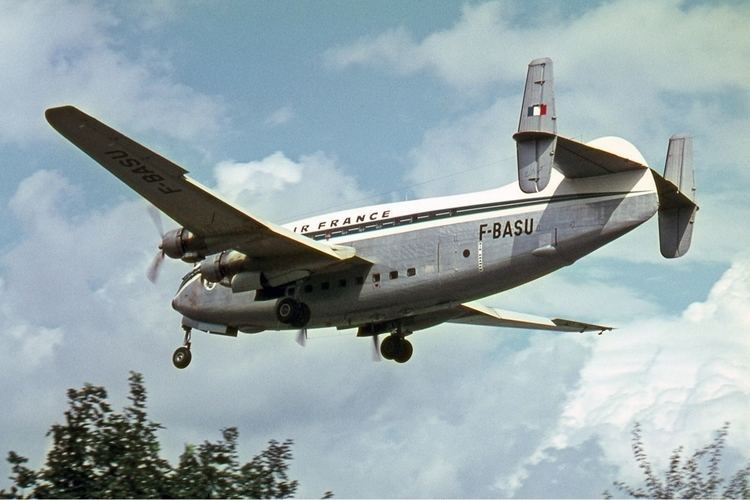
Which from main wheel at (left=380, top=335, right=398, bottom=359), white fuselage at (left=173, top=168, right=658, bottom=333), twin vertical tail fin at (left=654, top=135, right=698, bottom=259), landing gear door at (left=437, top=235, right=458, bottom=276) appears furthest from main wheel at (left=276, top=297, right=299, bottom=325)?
twin vertical tail fin at (left=654, top=135, right=698, bottom=259)

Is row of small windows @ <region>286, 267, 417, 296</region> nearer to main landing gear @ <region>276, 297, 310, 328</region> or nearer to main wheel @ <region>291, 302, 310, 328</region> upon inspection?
main landing gear @ <region>276, 297, 310, 328</region>

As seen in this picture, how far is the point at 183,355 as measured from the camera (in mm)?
42125

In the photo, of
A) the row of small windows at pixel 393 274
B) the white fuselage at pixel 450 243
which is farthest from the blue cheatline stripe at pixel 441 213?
the row of small windows at pixel 393 274

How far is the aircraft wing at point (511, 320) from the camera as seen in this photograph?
44.7 metres

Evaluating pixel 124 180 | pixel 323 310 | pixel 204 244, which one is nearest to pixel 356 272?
pixel 323 310

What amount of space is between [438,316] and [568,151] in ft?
32.7

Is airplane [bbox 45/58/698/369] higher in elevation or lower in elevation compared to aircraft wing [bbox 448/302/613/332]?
lower

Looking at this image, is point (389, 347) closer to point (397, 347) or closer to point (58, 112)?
point (397, 347)

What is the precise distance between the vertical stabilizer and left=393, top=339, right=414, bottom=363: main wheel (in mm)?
10837

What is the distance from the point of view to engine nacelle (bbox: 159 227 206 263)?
37875 mm

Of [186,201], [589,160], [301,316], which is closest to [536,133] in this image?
[589,160]

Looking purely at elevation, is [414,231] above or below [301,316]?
above

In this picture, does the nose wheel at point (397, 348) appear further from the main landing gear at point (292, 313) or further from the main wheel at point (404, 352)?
the main landing gear at point (292, 313)

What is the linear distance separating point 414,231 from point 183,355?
9494 millimetres
